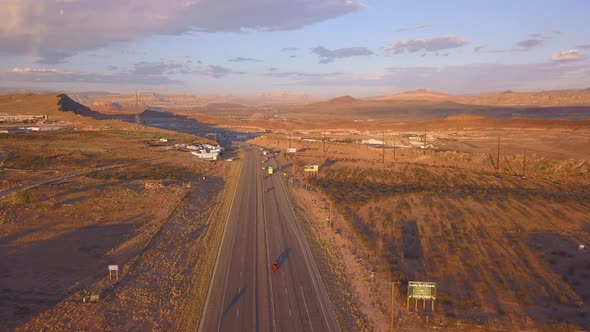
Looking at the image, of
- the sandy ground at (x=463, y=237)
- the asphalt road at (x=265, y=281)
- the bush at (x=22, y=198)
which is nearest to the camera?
the asphalt road at (x=265, y=281)

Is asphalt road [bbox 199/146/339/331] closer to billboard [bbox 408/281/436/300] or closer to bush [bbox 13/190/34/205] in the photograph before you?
billboard [bbox 408/281/436/300]

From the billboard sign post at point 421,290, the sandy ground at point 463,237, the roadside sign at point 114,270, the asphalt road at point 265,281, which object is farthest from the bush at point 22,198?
the billboard sign post at point 421,290

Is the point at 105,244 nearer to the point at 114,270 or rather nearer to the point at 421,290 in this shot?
the point at 114,270

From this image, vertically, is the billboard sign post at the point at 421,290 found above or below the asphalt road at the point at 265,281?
above

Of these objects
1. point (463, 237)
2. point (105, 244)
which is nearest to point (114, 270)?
point (105, 244)

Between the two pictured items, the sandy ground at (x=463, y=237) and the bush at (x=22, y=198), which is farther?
the bush at (x=22, y=198)

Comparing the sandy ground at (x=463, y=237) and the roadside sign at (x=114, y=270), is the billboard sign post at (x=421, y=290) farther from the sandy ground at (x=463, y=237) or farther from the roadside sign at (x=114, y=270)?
the roadside sign at (x=114, y=270)

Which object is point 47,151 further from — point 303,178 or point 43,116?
point 43,116
